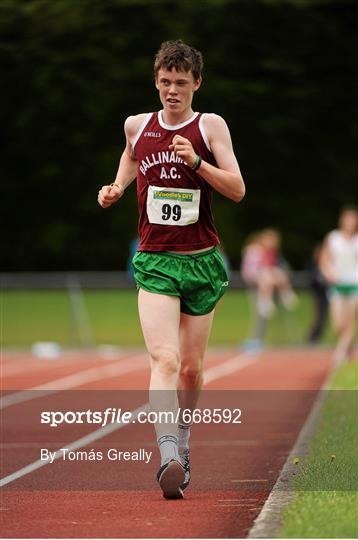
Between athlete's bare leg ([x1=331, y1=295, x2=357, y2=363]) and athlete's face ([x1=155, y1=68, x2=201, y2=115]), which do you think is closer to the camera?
athlete's face ([x1=155, y1=68, x2=201, y2=115])

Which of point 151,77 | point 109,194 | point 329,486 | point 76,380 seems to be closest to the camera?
point 329,486

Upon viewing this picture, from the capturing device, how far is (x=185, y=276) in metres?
7.33

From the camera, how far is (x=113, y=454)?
9328 mm

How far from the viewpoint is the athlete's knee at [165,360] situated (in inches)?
281

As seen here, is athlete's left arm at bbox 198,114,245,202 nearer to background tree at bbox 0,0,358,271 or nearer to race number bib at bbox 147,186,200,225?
race number bib at bbox 147,186,200,225

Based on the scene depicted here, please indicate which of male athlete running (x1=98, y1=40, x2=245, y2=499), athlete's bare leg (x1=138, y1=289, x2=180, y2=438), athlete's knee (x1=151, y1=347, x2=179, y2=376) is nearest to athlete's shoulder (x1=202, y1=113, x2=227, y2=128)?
male athlete running (x1=98, y1=40, x2=245, y2=499)

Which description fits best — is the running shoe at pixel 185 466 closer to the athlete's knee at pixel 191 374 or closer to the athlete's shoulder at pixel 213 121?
the athlete's knee at pixel 191 374

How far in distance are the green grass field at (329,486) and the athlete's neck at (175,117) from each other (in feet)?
6.13

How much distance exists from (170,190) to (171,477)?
4.61 ft

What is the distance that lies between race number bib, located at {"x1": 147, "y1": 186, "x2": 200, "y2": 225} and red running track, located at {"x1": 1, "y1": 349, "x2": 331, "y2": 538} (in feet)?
4.47

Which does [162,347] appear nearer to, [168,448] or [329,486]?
[168,448]

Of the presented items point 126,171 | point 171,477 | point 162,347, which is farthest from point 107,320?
point 171,477

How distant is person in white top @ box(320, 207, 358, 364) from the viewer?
1859 cm

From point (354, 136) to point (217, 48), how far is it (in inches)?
74.9
